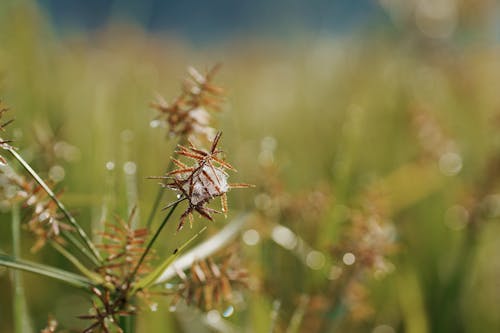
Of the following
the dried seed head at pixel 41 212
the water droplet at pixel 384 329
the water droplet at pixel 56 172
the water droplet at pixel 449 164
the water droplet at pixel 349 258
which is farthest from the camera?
the water droplet at pixel 449 164

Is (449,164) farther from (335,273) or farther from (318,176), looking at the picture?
(335,273)

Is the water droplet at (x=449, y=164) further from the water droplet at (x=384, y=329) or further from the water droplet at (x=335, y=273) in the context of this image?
the water droplet at (x=335, y=273)

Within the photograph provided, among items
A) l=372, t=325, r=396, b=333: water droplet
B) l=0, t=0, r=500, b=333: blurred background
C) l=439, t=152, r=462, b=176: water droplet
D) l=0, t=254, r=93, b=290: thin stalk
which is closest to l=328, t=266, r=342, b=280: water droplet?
l=0, t=0, r=500, b=333: blurred background

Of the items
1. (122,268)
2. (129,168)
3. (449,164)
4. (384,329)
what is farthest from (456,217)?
(122,268)

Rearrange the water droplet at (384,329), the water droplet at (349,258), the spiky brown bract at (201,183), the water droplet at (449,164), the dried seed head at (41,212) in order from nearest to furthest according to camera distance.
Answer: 1. the spiky brown bract at (201,183)
2. the dried seed head at (41,212)
3. the water droplet at (349,258)
4. the water droplet at (384,329)
5. the water droplet at (449,164)

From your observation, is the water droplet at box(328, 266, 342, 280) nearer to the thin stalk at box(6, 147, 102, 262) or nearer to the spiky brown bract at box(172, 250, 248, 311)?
the spiky brown bract at box(172, 250, 248, 311)

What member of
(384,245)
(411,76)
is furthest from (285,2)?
(384,245)

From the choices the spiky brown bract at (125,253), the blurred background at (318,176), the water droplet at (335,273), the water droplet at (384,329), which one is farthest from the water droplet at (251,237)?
the spiky brown bract at (125,253)
